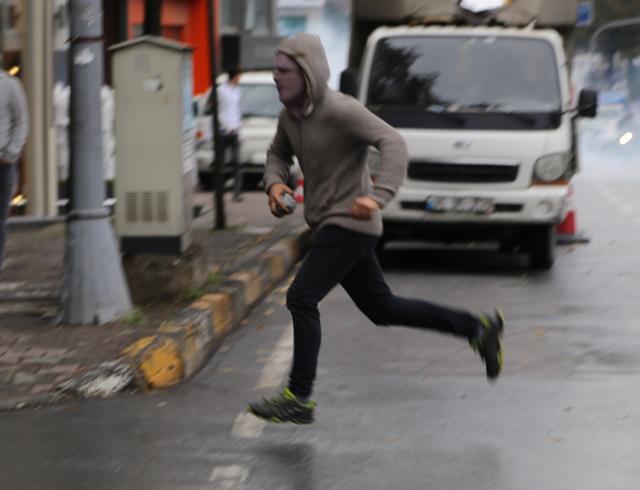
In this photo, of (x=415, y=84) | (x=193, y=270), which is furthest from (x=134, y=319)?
(x=415, y=84)

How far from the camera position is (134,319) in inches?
388

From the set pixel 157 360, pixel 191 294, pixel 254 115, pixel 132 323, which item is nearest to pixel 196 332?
pixel 132 323

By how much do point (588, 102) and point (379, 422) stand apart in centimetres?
743

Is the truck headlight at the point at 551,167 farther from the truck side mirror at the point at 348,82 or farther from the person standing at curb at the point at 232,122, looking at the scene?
the person standing at curb at the point at 232,122

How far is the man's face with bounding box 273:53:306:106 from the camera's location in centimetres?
727

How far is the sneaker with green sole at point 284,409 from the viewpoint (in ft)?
24.2

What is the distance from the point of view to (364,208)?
23.4 feet

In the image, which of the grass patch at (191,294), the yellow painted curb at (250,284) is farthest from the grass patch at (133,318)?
the yellow painted curb at (250,284)

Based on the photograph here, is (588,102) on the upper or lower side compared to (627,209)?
upper

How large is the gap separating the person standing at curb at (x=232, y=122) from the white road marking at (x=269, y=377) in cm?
1125

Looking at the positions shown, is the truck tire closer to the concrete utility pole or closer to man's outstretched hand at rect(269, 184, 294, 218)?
the concrete utility pole

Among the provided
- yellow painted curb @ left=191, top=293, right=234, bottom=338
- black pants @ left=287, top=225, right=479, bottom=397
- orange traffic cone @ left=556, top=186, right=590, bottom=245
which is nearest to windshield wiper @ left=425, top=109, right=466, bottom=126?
orange traffic cone @ left=556, top=186, right=590, bottom=245

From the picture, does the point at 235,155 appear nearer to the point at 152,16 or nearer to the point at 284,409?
the point at 152,16

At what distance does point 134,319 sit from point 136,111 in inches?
70.2
